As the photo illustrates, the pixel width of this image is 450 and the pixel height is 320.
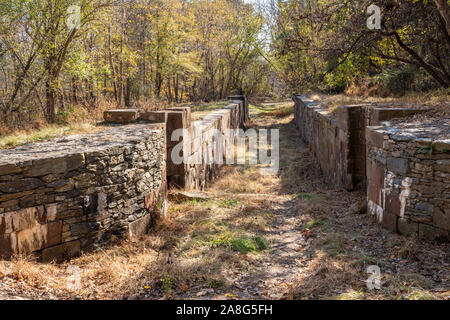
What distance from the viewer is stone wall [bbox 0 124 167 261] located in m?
4.31

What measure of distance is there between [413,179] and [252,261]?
2506 mm

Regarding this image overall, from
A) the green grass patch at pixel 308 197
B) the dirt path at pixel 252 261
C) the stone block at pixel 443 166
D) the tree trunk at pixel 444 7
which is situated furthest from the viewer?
the green grass patch at pixel 308 197

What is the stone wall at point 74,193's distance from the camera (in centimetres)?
431

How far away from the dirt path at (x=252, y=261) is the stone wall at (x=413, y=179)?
259 millimetres

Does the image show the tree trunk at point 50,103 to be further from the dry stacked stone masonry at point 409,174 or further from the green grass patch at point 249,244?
the dry stacked stone masonry at point 409,174

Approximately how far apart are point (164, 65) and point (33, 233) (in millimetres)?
17352

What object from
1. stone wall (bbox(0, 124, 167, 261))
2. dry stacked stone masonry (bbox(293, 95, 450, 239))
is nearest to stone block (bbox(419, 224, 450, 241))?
dry stacked stone masonry (bbox(293, 95, 450, 239))

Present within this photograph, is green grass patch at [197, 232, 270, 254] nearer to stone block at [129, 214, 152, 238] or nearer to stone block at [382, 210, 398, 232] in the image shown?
stone block at [129, 214, 152, 238]

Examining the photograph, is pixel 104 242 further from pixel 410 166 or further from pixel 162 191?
pixel 410 166

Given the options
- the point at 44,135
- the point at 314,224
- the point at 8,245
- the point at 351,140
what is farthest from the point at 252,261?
the point at 44,135

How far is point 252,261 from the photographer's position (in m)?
5.05

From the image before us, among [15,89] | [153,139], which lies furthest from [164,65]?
[153,139]

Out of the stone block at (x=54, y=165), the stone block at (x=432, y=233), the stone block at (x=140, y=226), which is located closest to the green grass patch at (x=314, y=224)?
the stone block at (x=432, y=233)
